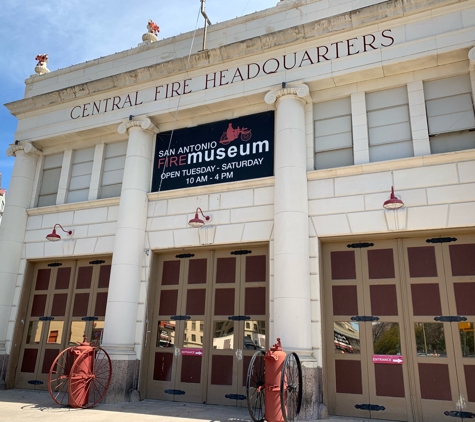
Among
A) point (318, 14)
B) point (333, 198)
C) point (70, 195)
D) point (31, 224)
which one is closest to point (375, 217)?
point (333, 198)

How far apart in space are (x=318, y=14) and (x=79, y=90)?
7.44m

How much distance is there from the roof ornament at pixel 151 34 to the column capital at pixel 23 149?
4.93 meters

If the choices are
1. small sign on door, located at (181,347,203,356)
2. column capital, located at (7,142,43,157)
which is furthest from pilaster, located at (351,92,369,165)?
column capital, located at (7,142,43,157)

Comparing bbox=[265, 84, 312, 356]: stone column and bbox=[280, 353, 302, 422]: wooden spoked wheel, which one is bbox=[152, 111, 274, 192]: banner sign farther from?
bbox=[280, 353, 302, 422]: wooden spoked wheel

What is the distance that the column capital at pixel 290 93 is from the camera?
35.5 ft

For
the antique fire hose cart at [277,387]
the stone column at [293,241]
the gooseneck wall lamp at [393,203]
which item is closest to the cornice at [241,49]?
the stone column at [293,241]

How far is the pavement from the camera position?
8.30 m

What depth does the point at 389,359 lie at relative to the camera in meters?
9.04

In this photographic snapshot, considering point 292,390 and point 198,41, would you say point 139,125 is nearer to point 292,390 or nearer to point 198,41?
point 198,41

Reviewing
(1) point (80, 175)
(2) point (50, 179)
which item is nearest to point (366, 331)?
(1) point (80, 175)

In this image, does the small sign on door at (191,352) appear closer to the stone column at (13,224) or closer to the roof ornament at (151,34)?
the stone column at (13,224)

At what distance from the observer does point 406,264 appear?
947 centimetres

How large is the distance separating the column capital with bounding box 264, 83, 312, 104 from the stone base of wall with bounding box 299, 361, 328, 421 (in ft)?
20.4

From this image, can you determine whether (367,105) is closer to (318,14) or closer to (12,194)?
(318,14)
